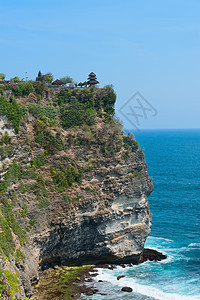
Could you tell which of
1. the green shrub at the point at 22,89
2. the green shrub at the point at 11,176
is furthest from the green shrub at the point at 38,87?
the green shrub at the point at 11,176

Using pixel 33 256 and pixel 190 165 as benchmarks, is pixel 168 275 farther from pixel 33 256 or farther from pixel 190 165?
pixel 190 165

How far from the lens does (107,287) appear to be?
42312 millimetres

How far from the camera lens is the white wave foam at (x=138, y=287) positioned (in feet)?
132

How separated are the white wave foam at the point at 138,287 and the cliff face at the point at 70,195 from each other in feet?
11.0

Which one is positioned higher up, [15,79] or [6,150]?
[15,79]

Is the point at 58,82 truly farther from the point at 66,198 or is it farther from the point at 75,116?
the point at 66,198

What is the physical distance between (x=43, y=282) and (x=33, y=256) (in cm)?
466

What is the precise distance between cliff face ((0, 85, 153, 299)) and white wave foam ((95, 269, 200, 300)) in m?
3.36

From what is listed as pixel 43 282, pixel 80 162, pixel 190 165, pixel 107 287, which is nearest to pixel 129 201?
pixel 80 162

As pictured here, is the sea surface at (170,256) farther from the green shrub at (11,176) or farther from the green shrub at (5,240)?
the green shrub at (11,176)

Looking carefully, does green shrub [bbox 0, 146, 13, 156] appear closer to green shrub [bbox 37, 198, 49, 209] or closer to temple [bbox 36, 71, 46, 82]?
green shrub [bbox 37, 198, 49, 209]

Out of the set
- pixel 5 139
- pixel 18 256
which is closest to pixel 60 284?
pixel 18 256

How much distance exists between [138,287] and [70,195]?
14977mm

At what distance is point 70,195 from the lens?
1766 inches
